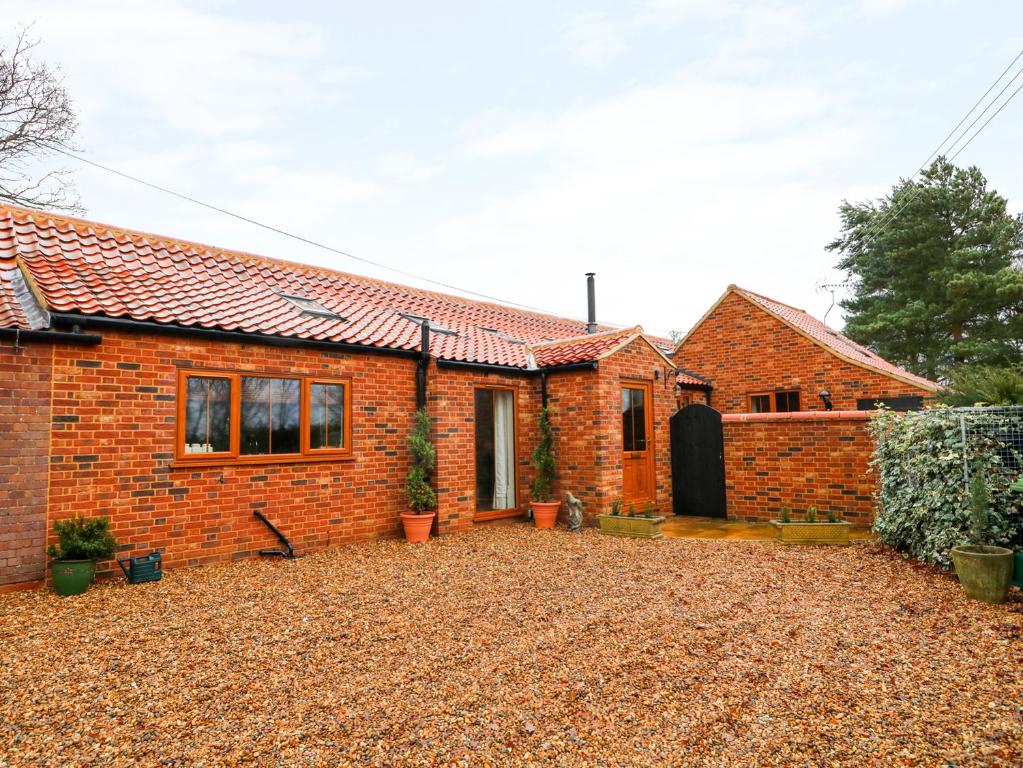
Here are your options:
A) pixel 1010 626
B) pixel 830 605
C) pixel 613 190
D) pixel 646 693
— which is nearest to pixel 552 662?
pixel 646 693

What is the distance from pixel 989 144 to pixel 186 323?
549 inches

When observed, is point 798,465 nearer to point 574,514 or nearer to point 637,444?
point 637,444

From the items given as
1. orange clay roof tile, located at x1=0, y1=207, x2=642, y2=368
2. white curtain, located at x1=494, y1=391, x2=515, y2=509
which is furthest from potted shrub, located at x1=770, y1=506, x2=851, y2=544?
white curtain, located at x1=494, y1=391, x2=515, y2=509

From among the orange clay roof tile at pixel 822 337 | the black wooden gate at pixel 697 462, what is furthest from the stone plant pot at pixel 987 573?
the orange clay roof tile at pixel 822 337

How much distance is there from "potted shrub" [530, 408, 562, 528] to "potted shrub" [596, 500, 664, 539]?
846mm

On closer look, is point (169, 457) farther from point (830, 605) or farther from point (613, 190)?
point (613, 190)

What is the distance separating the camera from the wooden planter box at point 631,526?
8023 millimetres

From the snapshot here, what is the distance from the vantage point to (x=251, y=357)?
6953 mm

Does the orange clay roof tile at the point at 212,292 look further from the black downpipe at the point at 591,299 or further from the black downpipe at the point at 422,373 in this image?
the black downpipe at the point at 591,299

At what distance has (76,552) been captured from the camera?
5.23 m

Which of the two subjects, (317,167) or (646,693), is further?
(317,167)

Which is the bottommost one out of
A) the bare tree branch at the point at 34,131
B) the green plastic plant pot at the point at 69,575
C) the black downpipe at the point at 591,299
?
the green plastic plant pot at the point at 69,575

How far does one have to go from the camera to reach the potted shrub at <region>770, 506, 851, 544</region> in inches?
287

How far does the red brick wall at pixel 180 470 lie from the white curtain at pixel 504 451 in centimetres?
212
